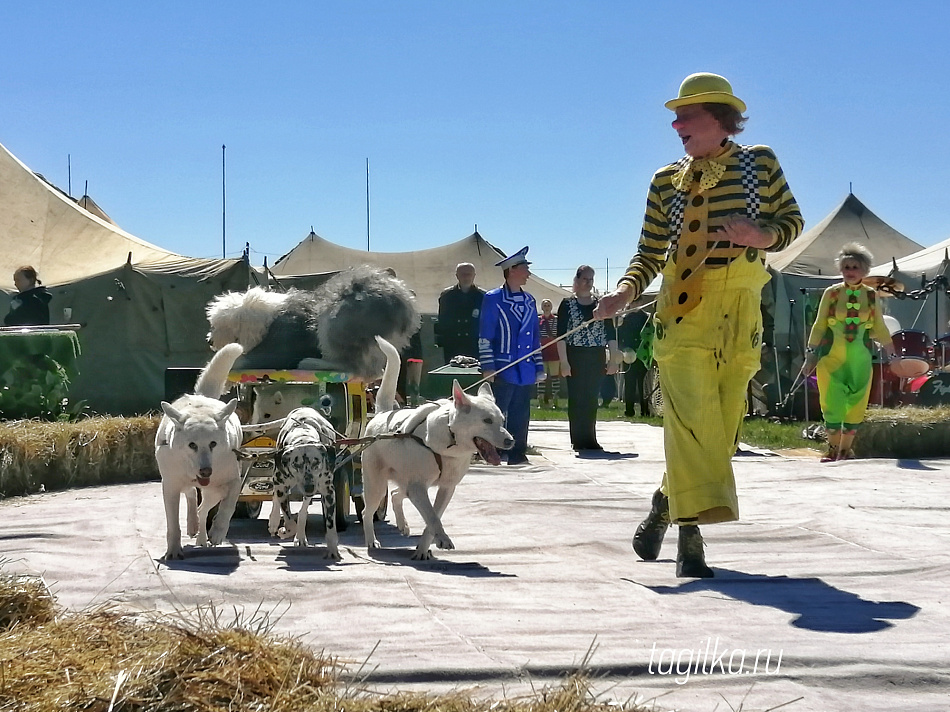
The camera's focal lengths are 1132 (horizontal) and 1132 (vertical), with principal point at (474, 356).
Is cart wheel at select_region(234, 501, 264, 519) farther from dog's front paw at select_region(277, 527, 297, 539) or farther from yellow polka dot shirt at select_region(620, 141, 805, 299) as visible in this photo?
yellow polka dot shirt at select_region(620, 141, 805, 299)

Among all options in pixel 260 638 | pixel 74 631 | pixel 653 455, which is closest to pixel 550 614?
pixel 260 638

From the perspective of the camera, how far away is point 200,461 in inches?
217

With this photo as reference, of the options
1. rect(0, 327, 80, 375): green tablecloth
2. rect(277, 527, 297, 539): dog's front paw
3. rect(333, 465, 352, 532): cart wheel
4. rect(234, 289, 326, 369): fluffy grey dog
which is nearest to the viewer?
rect(277, 527, 297, 539): dog's front paw

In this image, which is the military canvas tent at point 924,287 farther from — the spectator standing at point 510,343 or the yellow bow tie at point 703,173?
the yellow bow tie at point 703,173

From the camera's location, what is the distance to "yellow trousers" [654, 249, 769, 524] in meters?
4.82

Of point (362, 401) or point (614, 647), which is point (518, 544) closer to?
point (362, 401)

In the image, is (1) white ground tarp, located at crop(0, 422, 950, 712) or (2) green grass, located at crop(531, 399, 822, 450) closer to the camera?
(1) white ground tarp, located at crop(0, 422, 950, 712)

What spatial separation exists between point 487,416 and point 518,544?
0.72m

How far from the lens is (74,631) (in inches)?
121

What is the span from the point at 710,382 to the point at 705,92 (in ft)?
4.09

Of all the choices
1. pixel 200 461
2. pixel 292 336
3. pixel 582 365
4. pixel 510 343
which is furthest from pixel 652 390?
pixel 200 461

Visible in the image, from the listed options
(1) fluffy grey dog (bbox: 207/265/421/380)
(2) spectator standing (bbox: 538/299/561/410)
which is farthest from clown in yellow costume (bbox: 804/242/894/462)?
(2) spectator standing (bbox: 538/299/561/410)

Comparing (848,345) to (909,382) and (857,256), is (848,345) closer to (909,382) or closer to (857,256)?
(857,256)

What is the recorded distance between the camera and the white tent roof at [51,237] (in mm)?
17297
